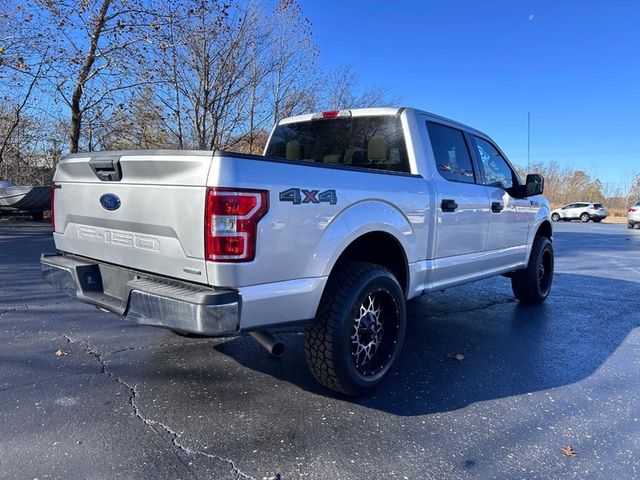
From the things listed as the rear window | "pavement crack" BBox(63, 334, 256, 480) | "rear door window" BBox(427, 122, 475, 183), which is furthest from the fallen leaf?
"pavement crack" BBox(63, 334, 256, 480)

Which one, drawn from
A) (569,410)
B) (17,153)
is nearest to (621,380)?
(569,410)

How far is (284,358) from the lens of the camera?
3811 millimetres

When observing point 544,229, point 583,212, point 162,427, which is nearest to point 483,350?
point 544,229

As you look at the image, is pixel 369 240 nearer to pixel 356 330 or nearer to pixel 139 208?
pixel 356 330

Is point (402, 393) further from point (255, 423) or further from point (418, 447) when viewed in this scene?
point (255, 423)

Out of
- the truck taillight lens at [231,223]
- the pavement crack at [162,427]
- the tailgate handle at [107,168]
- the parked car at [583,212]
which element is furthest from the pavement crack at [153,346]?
the parked car at [583,212]

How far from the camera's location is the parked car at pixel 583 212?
1363 inches

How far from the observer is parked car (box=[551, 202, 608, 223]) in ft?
114

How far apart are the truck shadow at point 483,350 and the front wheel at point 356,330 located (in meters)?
0.20

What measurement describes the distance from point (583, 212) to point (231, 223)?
38879 mm

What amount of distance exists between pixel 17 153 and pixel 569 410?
20709 mm

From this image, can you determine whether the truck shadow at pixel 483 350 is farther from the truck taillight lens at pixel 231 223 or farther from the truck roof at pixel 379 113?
the truck roof at pixel 379 113

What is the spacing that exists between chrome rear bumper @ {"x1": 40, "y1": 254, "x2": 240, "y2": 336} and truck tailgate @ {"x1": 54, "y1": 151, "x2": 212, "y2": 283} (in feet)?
0.25

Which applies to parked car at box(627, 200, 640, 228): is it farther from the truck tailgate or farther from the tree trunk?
the truck tailgate
